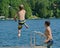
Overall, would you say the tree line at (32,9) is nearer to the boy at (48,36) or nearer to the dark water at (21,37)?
the dark water at (21,37)

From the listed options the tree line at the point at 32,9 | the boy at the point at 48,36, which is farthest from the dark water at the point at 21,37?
the tree line at the point at 32,9

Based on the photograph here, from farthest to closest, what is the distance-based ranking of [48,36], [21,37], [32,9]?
[32,9]
[21,37]
[48,36]

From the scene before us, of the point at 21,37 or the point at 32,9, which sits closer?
the point at 21,37

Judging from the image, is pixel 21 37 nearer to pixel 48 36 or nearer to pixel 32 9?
pixel 48 36

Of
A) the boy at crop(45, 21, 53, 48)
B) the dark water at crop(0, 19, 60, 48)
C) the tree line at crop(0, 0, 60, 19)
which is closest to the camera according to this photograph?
the boy at crop(45, 21, 53, 48)

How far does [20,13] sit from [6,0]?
133228 millimetres

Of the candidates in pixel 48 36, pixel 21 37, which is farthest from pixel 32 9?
pixel 48 36

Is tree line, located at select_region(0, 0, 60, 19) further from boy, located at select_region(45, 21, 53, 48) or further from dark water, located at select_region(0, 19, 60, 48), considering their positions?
boy, located at select_region(45, 21, 53, 48)

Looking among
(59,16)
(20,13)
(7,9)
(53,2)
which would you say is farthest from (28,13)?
(20,13)

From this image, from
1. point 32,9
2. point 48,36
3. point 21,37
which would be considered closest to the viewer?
point 48,36

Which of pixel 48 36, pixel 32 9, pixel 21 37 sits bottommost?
pixel 32 9

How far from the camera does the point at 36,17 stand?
506ft

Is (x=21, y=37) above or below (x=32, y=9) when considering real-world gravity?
above

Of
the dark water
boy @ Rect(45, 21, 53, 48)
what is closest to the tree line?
the dark water
